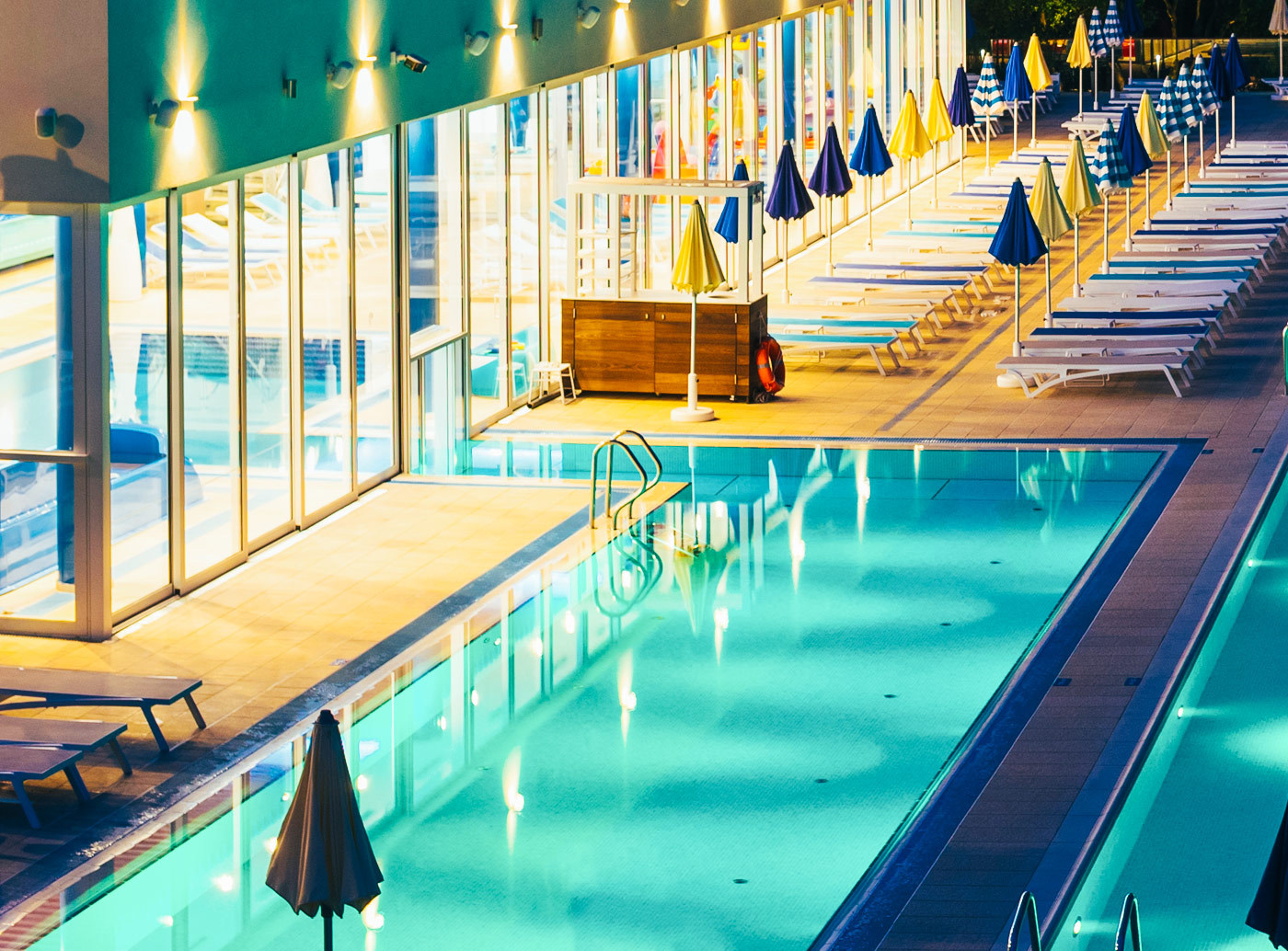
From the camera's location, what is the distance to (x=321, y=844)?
5.62 m

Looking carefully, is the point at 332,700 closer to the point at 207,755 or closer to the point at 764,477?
the point at 207,755

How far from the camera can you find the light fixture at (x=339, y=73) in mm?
12086

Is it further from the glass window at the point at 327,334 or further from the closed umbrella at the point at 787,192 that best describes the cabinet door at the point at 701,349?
the glass window at the point at 327,334

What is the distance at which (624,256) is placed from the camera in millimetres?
18375

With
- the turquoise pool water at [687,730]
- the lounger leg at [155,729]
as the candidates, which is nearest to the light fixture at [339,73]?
the turquoise pool water at [687,730]

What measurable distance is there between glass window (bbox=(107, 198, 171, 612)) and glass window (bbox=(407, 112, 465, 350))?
3.53 m

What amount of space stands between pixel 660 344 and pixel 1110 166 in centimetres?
540

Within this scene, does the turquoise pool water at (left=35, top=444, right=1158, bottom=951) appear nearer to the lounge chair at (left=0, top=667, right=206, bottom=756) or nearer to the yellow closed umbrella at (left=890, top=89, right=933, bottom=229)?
the lounge chair at (left=0, top=667, right=206, bottom=756)

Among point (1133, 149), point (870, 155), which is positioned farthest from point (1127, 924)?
point (1133, 149)

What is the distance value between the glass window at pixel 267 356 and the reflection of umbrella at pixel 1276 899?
7.55 m

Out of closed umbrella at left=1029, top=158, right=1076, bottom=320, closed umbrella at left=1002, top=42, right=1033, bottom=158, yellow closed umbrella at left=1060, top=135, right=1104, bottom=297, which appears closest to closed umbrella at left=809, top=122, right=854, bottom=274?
yellow closed umbrella at left=1060, top=135, right=1104, bottom=297

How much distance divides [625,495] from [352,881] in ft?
25.6

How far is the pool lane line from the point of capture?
6980 mm

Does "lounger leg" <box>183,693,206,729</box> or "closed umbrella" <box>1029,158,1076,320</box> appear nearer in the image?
"lounger leg" <box>183,693,206,729</box>
